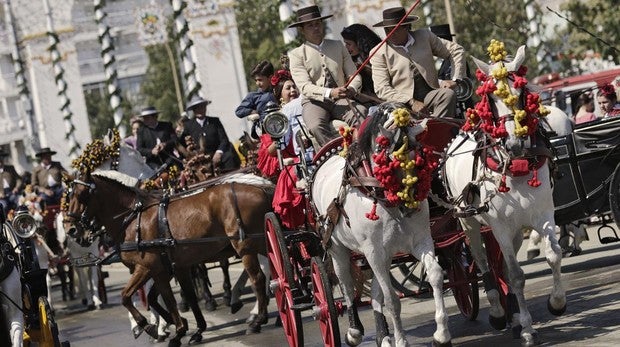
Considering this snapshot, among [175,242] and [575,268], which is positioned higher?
[175,242]

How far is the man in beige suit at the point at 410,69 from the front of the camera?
1205 centimetres

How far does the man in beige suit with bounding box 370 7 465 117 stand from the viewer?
1205 centimetres

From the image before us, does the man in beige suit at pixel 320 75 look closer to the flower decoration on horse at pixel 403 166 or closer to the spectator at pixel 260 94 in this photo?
the flower decoration on horse at pixel 403 166

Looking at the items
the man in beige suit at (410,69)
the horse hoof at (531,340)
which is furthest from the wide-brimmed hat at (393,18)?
the horse hoof at (531,340)

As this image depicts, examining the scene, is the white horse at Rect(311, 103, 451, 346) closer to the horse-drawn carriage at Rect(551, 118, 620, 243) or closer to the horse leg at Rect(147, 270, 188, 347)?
the horse-drawn carriage at Rect(551, 118, 620, 243)

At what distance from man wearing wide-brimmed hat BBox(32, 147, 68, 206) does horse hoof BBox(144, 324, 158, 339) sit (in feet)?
27.6

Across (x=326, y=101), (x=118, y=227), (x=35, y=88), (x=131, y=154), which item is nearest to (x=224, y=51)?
(x=35, y=88)

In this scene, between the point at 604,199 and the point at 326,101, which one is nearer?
the point at 326,101

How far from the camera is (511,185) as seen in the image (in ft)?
35.2

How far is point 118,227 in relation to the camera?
15242 mm

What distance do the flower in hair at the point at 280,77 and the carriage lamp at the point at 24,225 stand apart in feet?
9.99

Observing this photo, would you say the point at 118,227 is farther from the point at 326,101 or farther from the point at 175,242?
the point at 326,101

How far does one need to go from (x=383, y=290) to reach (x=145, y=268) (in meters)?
4.94

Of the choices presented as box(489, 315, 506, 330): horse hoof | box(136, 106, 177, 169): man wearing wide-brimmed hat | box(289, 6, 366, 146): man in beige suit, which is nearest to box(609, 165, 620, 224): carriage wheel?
box(489, 315, 506, 330): horse hoof
